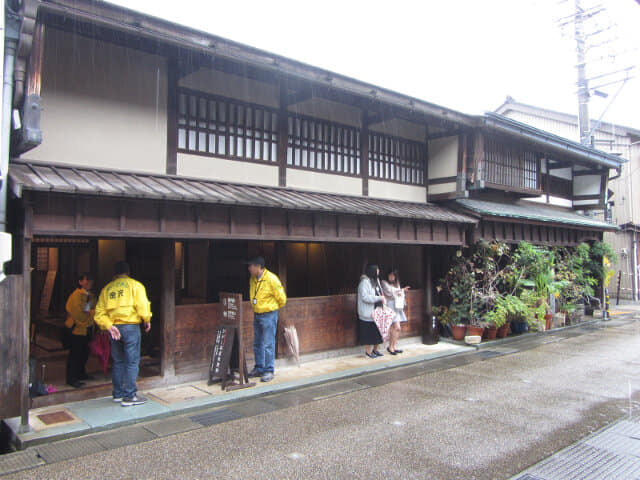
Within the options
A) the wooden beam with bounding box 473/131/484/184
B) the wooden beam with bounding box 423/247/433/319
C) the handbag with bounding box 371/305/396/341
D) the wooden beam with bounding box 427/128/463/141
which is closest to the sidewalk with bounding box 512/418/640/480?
the handbag with bounding box 371/305/396/341

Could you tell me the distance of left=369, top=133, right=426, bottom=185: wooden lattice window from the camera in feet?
38.5

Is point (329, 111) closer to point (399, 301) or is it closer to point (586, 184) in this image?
point (399, 301)

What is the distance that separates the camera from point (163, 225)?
707cm

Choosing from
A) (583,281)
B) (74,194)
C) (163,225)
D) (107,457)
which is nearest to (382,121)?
(163,225)

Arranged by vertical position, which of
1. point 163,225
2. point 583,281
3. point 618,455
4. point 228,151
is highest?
point 228,151

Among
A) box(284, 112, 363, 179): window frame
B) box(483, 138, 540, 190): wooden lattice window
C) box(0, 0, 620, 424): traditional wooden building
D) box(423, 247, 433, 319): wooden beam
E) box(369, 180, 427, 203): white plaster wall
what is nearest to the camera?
box(0, 0, 620, 424): traditional wooden building

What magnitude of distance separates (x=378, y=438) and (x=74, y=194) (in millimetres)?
4924

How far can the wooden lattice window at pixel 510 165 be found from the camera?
14070mm

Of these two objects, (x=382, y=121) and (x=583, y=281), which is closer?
(x=382, y=121)

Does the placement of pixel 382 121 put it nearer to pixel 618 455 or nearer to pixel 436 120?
pixel 436 120

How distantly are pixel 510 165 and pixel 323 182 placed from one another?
739 centimetres

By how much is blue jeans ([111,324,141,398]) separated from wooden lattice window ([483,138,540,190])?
1029 centimetres

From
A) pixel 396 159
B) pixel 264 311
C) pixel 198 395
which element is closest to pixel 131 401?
pixel 198 395

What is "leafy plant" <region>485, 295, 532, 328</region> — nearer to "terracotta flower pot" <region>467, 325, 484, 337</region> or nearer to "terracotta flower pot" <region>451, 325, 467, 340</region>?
"terracotta flower pot" <region>467, 325, 484, 337</region>
